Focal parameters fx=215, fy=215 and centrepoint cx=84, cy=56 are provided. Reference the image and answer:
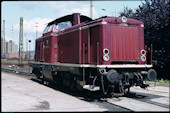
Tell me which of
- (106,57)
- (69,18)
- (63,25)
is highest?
(69,18)

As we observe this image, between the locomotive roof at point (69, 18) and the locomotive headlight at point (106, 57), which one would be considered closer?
the locomotive headlight at point (106, 57)

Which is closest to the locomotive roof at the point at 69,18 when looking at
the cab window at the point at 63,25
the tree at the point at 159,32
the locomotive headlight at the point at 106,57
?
the cab window at the point at 63,25

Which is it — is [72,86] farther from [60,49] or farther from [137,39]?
[137,39]

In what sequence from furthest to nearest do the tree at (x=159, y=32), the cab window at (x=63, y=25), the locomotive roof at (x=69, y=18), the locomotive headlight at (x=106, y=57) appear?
the tree at (x=159, y=32)
the cab window at (x=63, y=25)
the locomotive roof at (x=69, y=18)
the locomotive headlight at (x=106, y=57)

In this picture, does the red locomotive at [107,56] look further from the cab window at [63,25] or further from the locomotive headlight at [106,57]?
the cab window at [63,25]

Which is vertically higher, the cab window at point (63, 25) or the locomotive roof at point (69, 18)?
the locomotive roof at point (69, 18)

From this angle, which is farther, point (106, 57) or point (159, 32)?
point (159, 32)

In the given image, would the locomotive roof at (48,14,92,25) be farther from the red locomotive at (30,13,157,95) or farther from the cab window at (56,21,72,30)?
the red locomotive at (30,13,157,95)

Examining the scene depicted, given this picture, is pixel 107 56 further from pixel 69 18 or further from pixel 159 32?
pixel 159 32

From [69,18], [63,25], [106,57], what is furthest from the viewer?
[63,25]

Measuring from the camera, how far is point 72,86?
9891 millimetres

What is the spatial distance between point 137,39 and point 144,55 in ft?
2.42

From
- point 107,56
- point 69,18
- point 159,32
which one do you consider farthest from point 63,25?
point 159,32

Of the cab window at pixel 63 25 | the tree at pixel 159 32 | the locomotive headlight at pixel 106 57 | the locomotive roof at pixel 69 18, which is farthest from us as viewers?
the tree at pixel 159 32
